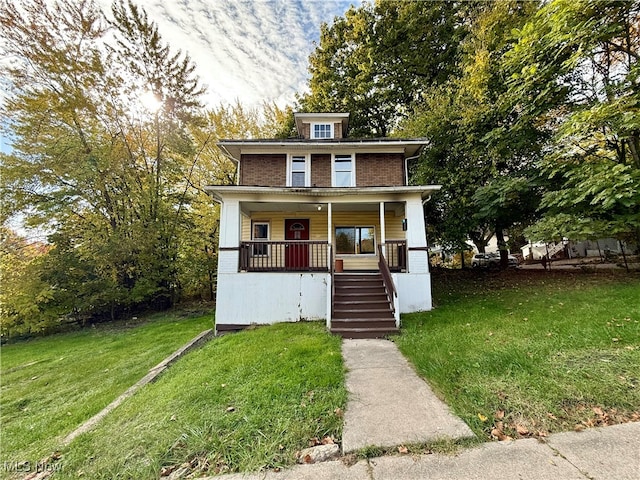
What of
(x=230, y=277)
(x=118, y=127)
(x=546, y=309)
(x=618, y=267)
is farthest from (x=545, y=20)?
(x=118, y=127)

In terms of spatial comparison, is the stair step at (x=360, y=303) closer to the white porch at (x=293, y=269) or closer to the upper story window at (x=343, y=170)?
the white porch at (x=293, y=269)

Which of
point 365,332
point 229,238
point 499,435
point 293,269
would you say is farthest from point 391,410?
point 229,238

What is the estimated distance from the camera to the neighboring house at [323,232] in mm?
8289

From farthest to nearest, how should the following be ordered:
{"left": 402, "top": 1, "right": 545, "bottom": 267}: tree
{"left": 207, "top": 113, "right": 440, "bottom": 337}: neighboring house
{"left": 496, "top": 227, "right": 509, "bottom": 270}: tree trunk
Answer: {"left": 496, "top": 227, "right": 509, "bottom": 270}: tree trunk, {"left": 402, "top": 1, "right": 545, "bottom": 267}: tree, {"left": 207, "top": 113, "right": 440, "bottom": 337}: neighboring house

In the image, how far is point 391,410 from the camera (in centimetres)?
330

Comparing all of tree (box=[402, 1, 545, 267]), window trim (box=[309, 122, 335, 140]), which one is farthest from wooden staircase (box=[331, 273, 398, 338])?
window trim (box=[309, 122, 335, 140])

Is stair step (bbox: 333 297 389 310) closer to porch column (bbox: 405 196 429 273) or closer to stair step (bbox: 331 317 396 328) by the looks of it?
stair step (bbox: 331 317 396 328)

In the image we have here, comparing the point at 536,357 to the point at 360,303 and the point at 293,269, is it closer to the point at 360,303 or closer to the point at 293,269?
the point at 360,303

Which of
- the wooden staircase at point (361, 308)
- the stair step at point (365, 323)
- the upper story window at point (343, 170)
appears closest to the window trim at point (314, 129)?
the upper story window at point (343, 170)

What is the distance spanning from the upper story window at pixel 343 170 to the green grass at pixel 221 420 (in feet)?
25.0

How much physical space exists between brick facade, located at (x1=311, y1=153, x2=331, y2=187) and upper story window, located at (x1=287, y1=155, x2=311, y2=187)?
0.27 m

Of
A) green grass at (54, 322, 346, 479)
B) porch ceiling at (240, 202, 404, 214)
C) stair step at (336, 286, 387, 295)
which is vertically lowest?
green grass at (54, 322, 346, 479)

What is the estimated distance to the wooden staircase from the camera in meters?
6.77

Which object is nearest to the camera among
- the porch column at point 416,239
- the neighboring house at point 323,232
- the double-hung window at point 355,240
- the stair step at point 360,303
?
the stair step at point 360,303
